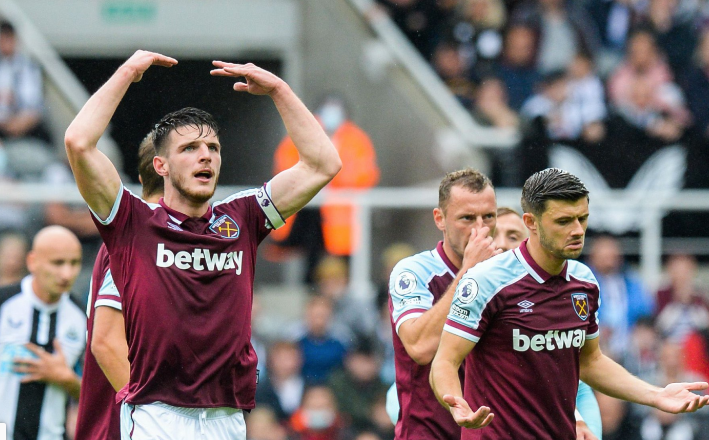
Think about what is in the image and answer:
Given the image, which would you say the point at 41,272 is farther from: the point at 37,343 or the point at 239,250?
the point at 239,250

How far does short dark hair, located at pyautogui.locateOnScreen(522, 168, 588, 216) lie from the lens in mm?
5020

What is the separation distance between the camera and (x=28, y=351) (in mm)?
6883

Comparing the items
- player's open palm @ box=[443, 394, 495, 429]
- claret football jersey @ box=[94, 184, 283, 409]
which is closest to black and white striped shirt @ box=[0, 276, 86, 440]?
claret football jersey @ box=[94, 184, 283, 409]

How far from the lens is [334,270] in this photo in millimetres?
10453

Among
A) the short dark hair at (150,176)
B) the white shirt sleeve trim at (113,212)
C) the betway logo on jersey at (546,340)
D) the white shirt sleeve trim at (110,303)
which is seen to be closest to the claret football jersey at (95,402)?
the white shirt sleeve trim at (110,303)

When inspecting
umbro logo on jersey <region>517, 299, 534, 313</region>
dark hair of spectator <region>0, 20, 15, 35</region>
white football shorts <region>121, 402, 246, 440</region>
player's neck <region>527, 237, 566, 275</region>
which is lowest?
white football shorts <region>121, 402, 246, 440</region>

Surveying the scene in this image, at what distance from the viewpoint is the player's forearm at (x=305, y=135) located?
5168 millimetres

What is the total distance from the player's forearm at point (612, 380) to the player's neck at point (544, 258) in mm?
614

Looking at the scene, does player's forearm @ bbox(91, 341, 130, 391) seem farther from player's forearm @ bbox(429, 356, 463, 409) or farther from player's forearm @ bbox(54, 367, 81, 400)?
player's forearm @ bbox(429, 356, 463, 409)

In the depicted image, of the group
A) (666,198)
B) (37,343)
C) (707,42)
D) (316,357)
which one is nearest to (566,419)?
(37,343)

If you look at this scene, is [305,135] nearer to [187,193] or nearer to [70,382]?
[187,193]

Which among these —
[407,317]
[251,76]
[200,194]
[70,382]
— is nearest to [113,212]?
[200,194]

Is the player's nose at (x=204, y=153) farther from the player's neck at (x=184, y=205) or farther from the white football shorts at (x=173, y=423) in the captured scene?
the white football shorts at (x=173, y=423)

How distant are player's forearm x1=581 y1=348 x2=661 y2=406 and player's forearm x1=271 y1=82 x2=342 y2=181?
5.33 ft
